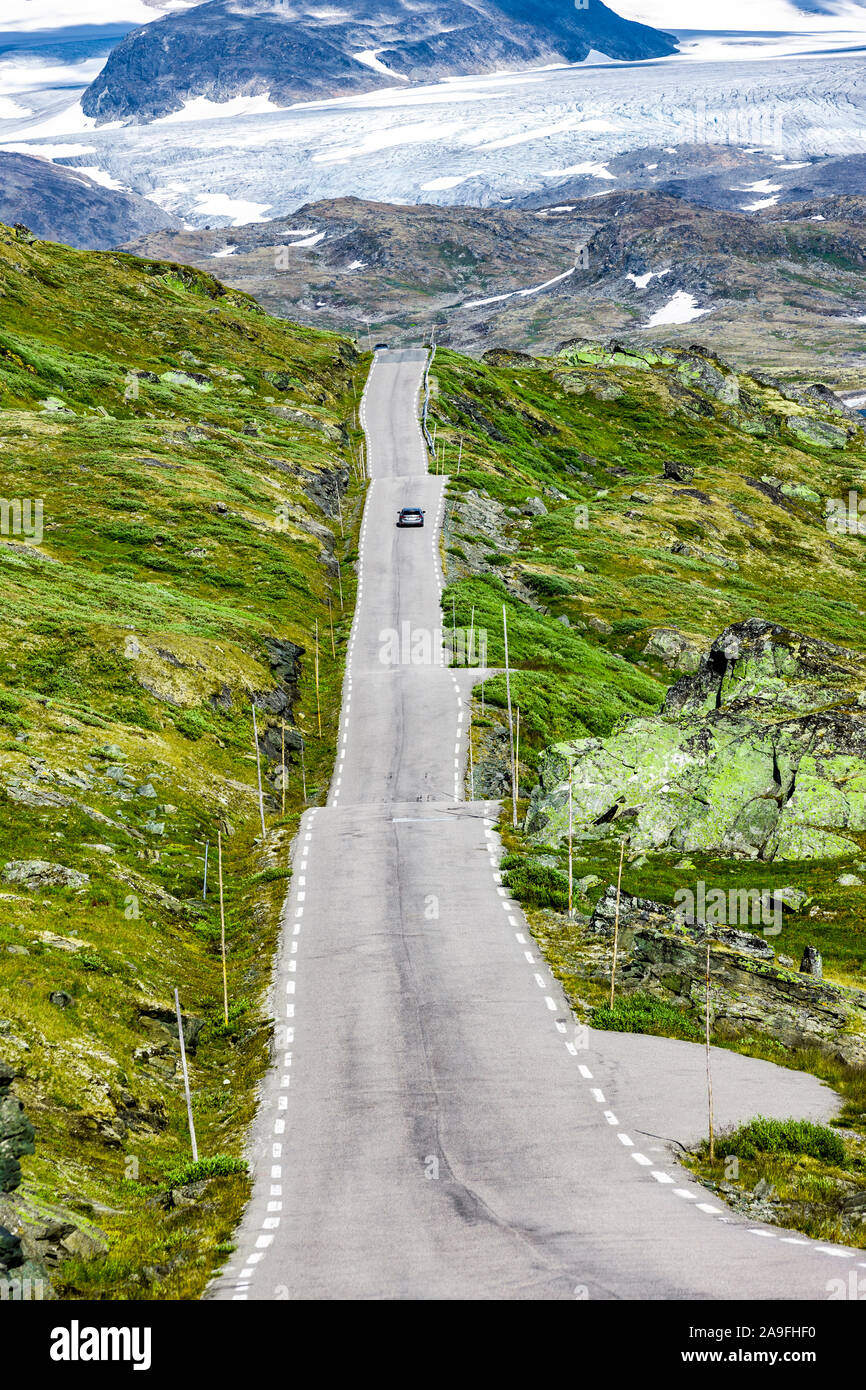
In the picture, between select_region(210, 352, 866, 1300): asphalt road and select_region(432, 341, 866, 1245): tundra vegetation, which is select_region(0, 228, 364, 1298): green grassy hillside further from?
select_region(432, 341, 866, 1245): tundra vegetation

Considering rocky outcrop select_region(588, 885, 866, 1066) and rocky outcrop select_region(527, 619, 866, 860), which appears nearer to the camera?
rocky outcrop select_region(588, 885, 866, 1066)

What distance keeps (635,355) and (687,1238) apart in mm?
175107

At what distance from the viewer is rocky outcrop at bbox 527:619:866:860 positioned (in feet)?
125

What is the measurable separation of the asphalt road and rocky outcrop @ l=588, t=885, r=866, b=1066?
72.6 inches

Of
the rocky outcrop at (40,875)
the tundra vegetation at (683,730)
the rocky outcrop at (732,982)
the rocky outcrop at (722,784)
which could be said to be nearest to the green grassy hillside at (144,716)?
the rocky outcrop at (40,875)

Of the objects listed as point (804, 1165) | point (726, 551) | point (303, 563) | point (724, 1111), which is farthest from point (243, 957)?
point (726, 551)

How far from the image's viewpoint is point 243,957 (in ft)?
106

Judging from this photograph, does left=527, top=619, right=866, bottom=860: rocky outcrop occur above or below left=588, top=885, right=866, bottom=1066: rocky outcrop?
above

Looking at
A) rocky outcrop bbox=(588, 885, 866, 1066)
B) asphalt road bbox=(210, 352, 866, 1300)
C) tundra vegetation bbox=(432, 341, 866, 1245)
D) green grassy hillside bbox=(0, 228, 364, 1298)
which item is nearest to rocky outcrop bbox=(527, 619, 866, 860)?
tundra vegetation bbox=(432, 341, 866, 1245)

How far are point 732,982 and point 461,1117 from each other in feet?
30.6

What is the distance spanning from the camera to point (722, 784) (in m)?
39.6

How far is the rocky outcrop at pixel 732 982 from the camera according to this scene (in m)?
26.7
